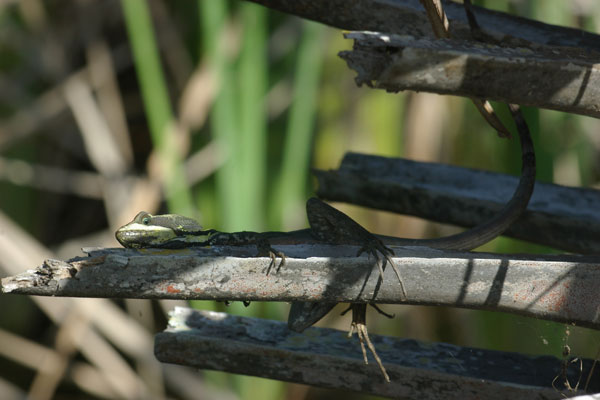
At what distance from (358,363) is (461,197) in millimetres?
330

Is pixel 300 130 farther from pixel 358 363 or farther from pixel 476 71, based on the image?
pixel 476 71

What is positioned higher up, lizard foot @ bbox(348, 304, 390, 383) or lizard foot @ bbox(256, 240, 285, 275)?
lizard foot @ bbox(256, 240, 285, 275)

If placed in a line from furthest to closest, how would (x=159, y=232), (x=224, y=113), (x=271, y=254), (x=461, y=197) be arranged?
(x=224, y=113)
(x=461, y=197)
(x=159, y=232)
(x=271, y=254)

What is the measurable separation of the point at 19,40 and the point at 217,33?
87 cm

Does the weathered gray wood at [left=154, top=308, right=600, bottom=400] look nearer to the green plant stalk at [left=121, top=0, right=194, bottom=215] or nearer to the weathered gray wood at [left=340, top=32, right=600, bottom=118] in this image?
the weathered gray wood at [left=340, top=32, right=600, bottom=118]

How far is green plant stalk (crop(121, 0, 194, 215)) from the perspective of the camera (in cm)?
210

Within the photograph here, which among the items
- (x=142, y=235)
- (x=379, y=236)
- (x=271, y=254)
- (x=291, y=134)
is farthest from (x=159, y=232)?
(x=291, y=134)

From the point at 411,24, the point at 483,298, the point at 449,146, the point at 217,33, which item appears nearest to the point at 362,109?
the point at 449,146

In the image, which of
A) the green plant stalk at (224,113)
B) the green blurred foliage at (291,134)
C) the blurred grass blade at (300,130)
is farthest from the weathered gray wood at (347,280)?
the blurred grass blade at (300,130)

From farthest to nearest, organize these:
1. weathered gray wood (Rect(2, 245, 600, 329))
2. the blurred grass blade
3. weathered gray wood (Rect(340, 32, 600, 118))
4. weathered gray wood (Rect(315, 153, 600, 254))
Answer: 1. the blurred grass blade
2. weathered gray wood (Rect(315, 153, 600, 254))
3. weathered gray wood (Rect(2, 245, 600, 329))
4. weathered gray wood (Rect(340, 32, 600, 118))

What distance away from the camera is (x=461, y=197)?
1.05 meters

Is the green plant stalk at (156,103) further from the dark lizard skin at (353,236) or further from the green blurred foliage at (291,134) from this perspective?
the dark lizard skin at (353,236)

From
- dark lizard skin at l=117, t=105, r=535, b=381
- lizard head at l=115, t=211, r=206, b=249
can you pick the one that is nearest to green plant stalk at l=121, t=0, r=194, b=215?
dark lizard skin at l=117, t=105, r=535, b=381

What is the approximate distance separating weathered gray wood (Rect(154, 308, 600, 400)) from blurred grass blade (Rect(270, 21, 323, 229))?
1.35 m
